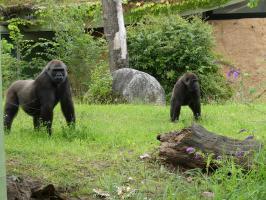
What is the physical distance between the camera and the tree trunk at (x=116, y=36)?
631 inches

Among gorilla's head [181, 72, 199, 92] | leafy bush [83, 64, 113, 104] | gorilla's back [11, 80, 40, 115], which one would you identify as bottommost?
leafy bush [83, 64, 113, 104]

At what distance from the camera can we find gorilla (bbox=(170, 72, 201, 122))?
1055 centimetres

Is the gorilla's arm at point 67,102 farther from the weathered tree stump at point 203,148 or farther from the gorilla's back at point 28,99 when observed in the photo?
the weathered tree stump at point 203,148

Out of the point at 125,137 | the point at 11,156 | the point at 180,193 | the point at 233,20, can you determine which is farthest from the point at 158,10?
the point at 180,193

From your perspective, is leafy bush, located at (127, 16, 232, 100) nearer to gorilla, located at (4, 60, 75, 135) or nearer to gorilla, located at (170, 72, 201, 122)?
gorilla, located at (170, 72, 201, 122)

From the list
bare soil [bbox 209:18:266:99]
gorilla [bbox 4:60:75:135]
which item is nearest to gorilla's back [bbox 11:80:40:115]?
gorilla [bbox 4:60:75:135]

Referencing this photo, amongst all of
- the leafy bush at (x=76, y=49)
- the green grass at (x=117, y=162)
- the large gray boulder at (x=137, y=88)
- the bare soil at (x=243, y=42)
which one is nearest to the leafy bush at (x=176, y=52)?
the leafy bush at (x=76, y=49)

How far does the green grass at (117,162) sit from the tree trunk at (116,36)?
5.62 m

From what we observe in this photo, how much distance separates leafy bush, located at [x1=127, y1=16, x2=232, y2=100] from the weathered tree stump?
10.7 metres

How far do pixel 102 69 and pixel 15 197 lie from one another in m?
12.0

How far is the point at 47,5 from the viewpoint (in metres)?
19.5

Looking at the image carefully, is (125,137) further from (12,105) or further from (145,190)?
(145,190)

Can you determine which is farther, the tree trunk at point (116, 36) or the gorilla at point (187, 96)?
the tree trunk at point (116, 36)

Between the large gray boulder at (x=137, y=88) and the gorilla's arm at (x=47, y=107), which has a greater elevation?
the gorilla's arm at (x=47, y=107)
